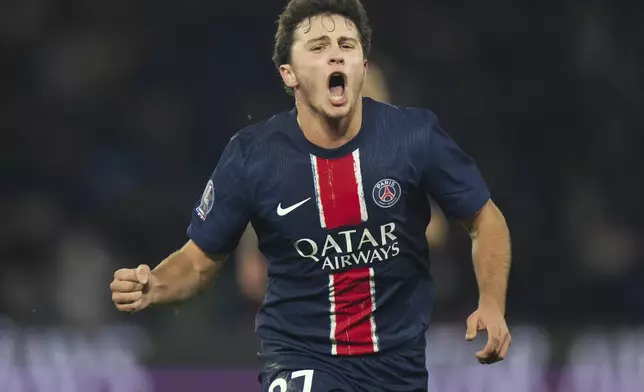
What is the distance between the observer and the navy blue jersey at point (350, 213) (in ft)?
14.6

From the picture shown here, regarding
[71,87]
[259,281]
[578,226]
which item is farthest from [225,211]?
[71,87]

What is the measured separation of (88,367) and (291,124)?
3754 mm

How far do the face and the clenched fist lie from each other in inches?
31.7

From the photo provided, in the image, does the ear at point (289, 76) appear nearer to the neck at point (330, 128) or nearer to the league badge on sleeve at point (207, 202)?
the neck at point (330, 128)

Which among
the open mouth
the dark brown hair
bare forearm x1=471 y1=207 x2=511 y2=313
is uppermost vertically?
the dark brown hair

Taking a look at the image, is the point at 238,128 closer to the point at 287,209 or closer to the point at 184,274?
the point at 184,274

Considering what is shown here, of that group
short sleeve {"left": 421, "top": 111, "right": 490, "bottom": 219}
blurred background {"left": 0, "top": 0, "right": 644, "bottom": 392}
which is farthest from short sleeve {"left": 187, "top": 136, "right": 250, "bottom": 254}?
blurred background {"left": 0, "top": 0, "right": 644, "bottom": 392}

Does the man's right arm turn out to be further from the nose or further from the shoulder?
the nose

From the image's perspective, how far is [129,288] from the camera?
4281 mm

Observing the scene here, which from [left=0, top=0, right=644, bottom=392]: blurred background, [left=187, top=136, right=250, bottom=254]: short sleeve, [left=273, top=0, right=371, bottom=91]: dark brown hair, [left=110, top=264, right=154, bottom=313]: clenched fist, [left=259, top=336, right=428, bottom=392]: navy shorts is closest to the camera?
[left=110, top=264, right=154, bottom=313]: clenched fist

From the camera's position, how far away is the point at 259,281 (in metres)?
7.91

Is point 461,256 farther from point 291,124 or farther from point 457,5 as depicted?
point 291,124

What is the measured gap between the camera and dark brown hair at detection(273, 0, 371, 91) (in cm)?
460

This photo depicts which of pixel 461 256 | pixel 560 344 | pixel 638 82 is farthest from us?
pixel 638 82
